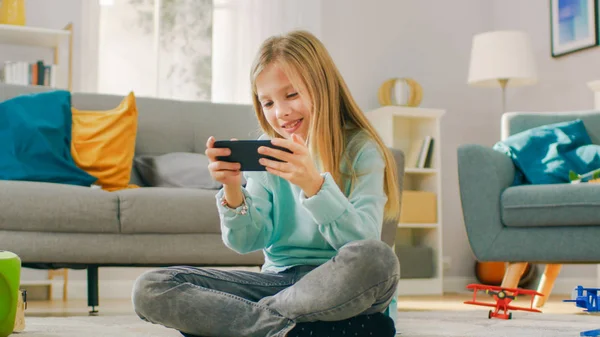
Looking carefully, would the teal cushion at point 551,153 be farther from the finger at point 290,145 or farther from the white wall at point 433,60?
the finger at point 290,145

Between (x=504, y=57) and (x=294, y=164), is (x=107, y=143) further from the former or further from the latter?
(x=504, y=57)

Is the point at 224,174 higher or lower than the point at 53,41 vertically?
lower

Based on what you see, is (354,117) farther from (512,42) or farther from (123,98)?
(512,42)

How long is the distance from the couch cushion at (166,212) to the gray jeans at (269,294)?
3.36ft

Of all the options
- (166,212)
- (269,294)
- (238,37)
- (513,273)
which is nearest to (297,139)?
(269,294)

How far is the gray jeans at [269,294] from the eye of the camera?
117cm

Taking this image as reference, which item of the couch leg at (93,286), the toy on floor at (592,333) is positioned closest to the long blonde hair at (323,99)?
the toy on floor at (592,333)

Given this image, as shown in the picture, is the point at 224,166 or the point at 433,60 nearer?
the point at 224,166

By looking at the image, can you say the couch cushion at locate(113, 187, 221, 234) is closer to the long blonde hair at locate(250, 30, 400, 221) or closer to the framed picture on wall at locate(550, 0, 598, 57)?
the long blonde hair at locate(250, 30, 400, 221)

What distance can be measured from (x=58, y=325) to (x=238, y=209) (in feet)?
2.56

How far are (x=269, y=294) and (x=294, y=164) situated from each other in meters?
0.27

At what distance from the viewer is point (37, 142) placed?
2580 mm

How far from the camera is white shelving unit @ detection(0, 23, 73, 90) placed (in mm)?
3592

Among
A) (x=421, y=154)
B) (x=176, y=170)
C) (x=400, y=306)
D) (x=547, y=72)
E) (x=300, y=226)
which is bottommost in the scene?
(x=400, y=306)
